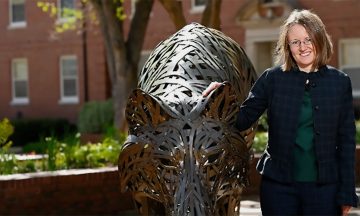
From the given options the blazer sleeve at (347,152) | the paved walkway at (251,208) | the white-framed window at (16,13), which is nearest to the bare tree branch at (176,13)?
the paved walkway at (251,208)

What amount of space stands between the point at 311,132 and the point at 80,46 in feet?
93.8

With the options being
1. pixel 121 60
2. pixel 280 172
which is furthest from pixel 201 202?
pixel 121 60

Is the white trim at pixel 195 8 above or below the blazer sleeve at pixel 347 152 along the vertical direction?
above

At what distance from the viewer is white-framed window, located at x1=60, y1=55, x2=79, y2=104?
1324 inches

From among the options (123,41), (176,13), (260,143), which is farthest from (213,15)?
(123,41)

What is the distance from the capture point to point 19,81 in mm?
35531

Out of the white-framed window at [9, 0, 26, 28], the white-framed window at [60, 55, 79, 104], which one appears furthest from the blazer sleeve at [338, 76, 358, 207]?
the white-framed window at [9, 0, 26, 28]

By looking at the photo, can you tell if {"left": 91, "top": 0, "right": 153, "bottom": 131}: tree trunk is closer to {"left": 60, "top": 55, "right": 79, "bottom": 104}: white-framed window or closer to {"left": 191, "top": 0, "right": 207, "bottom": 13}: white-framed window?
{"left": 191, "top": 0, "right": 207, "bottom": 13}: white-framed window

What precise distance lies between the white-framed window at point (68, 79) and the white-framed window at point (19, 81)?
2094 millimetres

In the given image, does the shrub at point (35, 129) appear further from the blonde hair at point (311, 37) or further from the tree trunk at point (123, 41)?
the blonde hair at point (311, 37)

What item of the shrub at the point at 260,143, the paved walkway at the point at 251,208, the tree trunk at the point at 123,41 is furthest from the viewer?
the tree trunk at the point at 123,41

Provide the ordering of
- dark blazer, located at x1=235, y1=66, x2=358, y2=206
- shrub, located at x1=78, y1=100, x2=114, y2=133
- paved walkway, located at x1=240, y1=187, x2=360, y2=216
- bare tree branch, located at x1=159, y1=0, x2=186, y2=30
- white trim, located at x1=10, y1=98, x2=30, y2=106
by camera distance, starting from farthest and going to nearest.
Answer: white trim, located at x1=10, y1=98, x2=30, y2=106 → shrub, located at x1=78, y1=100, x2=114, y2=133 → bare tree branch, located at x1=159, y1=0, x2=186, y2=30 → paved walkway, located at x1=240, y1=187, x2=360, y2=216 → dark blazer, located at x1=235, y1=66, x2=358, y2=206

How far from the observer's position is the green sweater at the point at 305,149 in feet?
16.1

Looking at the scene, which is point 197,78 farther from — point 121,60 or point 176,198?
point 121,60
